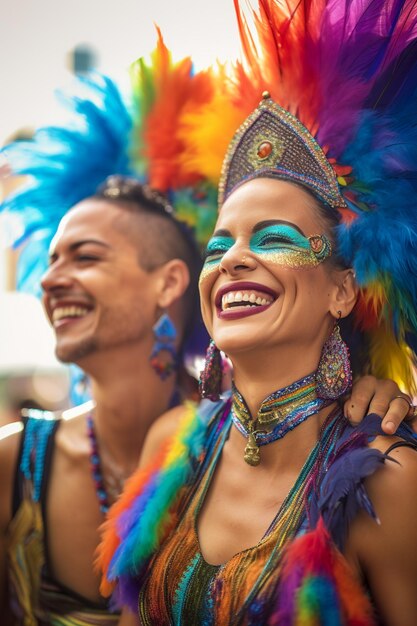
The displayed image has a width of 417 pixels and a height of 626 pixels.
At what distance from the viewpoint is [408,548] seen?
1.86 meters

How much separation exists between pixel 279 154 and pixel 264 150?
0.06 metres

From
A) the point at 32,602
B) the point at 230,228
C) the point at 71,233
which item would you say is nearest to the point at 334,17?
the point at 230,228

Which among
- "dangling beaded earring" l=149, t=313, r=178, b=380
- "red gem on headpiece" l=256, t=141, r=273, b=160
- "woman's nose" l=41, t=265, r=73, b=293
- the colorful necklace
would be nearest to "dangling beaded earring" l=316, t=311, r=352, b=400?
"red gem on headpiece" l=256, t=141, r=273, b=160

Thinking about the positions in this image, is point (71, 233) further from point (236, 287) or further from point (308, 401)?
point (308, 401)

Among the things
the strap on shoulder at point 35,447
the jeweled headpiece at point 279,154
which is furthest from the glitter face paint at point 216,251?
the strap on shoulder at point 35,447

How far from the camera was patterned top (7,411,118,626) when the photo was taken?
9.77 feet

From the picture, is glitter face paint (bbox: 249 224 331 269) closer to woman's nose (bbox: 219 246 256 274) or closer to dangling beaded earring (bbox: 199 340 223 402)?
woman's nose (bbox: 219 246 256 274)

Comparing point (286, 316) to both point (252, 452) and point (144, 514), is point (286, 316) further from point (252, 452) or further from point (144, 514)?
point (144, 514)

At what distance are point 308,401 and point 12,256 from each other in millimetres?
2185

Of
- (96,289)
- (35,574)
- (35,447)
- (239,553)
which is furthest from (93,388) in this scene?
(239,553)

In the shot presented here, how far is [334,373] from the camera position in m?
2.26

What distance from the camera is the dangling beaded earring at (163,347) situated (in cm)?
331

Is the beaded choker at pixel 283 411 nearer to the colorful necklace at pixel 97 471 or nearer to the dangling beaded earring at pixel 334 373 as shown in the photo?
the dangling beaded earring at pixel 334 373

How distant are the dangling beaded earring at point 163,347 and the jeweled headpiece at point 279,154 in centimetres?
98
